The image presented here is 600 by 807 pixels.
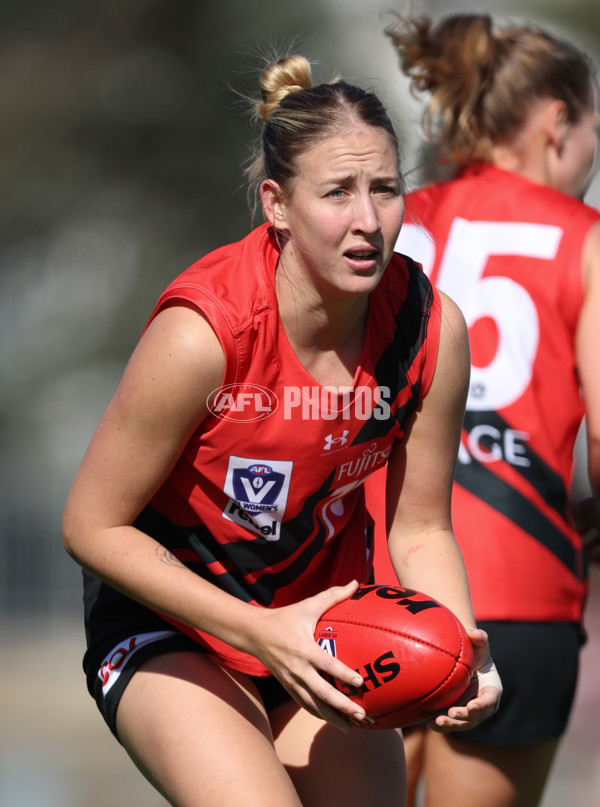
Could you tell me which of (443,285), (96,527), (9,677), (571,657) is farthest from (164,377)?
(9,677)

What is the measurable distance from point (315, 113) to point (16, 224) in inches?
402

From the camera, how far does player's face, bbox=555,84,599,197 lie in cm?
386

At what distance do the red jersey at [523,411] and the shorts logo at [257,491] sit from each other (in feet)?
3.85

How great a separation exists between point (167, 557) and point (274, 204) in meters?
0.88

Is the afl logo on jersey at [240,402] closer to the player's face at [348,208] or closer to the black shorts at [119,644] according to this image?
the player's face at [348,208]

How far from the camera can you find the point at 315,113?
259cm

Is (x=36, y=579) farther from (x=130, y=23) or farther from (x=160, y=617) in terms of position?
(x=160, y=617)

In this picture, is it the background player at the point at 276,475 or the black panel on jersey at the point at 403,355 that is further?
the black panel on jersey at the point at 403,355

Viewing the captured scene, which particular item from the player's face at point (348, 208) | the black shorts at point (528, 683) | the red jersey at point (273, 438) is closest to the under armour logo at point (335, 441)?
the red jersey at point (273, 438)

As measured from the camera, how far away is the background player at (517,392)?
140 inches

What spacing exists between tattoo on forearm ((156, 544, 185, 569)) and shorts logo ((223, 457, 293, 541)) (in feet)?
0.58

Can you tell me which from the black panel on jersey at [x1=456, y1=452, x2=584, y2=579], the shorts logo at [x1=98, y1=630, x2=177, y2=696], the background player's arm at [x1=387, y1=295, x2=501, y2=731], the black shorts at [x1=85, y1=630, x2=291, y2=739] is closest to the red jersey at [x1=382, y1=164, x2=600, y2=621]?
the black panel on jersey at [x1=456, y1=452, x2=584, y2=579]

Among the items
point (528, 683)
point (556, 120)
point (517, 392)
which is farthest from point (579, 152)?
point (528, 683)

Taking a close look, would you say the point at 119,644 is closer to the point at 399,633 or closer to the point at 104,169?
the point at 399,633
